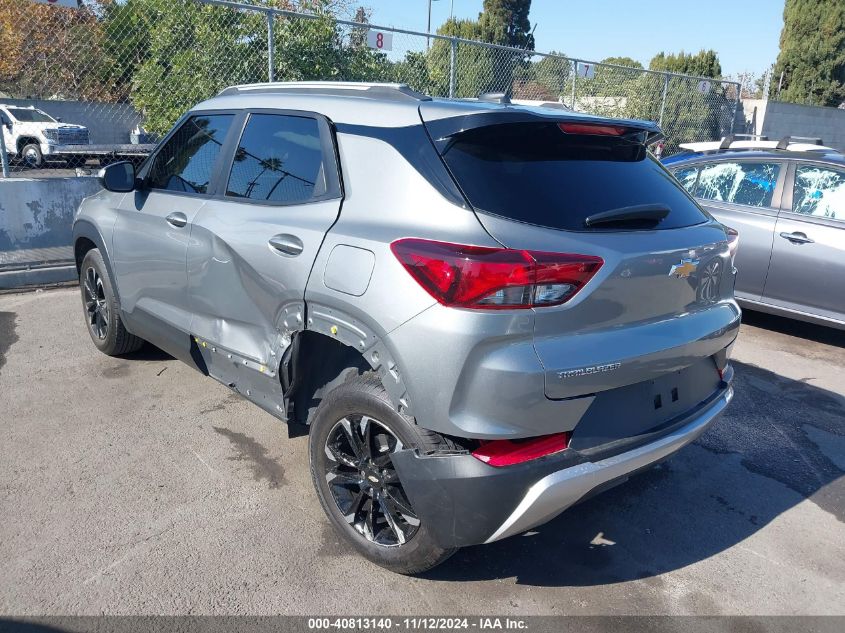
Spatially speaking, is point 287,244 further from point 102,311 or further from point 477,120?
point 102,311

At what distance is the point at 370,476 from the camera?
2779 millimetres

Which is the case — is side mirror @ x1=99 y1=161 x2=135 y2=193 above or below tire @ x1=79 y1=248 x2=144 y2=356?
above

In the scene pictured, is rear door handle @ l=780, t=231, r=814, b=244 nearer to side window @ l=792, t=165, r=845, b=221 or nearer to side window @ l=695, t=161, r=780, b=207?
side window @ l=792, t=165, r=845, b=221

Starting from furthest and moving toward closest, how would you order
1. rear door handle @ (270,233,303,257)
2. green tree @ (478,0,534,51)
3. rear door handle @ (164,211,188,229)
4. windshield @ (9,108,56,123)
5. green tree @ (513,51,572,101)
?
green tree @ (478,0,534,51)
windshield @ (9,108,56,123)
green tree @ (513,51,572,101)
rear door handle @ (164,211,188,229)
rear door handle @ (270,233,303,257)

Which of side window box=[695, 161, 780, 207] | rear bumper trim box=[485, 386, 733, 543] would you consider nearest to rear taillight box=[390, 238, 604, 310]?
rear bumper trim box=[485, 386, 733, 543]

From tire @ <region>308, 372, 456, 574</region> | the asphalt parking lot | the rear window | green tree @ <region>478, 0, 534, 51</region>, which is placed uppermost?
green tree @ <region>478, 0, 534, 51</region>

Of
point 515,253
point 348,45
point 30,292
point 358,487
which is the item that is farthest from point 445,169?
point 348,45

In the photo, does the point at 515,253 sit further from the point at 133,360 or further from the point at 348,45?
the point at 348,45

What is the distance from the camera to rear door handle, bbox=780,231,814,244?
19.0 feet

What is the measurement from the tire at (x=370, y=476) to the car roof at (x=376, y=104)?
41.8 inches

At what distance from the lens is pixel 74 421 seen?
4.05 meters

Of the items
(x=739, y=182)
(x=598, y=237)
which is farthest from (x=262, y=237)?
(x=739, y=182)

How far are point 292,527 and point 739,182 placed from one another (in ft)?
A: 17.8

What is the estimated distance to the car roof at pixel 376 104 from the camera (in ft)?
8.74
